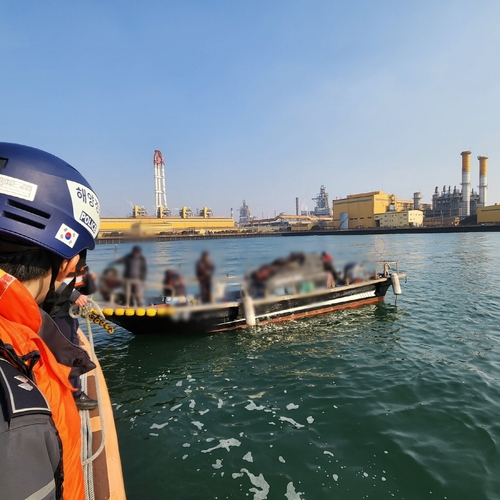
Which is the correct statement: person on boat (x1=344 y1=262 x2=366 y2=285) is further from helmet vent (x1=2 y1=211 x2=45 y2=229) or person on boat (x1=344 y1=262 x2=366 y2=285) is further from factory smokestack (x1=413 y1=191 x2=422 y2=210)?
factory smokestack (x1=413 y1=191 x2=422 y2=210)

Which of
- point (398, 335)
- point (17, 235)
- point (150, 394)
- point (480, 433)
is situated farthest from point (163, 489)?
point (398, 335)

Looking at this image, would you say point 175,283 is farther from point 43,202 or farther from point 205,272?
point 43,202

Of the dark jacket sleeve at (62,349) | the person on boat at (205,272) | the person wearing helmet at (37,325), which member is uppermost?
the person wearing helmet at (37,325)

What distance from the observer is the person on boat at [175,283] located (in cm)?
1087

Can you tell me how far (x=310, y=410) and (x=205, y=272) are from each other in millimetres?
6058

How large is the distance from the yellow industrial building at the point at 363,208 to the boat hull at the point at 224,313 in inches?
4167

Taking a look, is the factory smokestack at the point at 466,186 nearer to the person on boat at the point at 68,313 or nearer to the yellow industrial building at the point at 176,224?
the yellow industrial building at the point at 176,224

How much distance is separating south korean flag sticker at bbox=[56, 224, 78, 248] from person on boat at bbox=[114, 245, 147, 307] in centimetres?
861

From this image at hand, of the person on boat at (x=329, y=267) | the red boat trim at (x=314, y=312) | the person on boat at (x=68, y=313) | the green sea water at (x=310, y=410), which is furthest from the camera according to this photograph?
the person on boat at (x=329, y=267)

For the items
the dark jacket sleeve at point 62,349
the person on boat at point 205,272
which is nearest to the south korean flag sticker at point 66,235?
the dark jacket sleeve at point 62,349

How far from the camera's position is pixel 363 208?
11556 centimetres

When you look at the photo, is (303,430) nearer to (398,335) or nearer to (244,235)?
(398,335)

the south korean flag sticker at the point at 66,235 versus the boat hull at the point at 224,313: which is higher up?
the south korean flag sticker at the point at 66,235

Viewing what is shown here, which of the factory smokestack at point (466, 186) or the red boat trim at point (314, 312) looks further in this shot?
the factory smokestack at point (466, 186)
